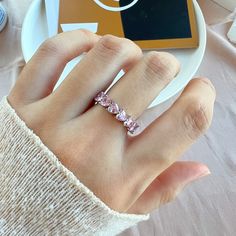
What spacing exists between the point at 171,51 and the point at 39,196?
0.29 m

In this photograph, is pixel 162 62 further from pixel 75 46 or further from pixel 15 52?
pixel 15 52

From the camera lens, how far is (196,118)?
1.33 feet

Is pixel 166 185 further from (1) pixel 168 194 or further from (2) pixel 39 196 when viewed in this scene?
(2) pixel 39 196

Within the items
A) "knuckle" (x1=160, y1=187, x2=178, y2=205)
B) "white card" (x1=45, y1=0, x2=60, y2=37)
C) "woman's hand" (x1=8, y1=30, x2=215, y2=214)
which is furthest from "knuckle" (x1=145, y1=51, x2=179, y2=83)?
"white card" (x1=45, y1=0, x2=60, y2=37)

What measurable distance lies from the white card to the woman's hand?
0.19m

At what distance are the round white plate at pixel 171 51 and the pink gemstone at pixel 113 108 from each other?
0.16 metres

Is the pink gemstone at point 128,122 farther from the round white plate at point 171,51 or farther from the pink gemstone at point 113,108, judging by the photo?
the round white plate at point 171,51

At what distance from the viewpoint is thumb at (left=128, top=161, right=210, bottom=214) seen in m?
0.44

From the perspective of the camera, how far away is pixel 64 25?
603mm

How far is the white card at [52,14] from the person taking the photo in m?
0.60

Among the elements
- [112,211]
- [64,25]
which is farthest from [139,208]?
[64,25]

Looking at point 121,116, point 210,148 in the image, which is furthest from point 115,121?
point 210,148

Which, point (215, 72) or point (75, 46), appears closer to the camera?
point (75, 46)

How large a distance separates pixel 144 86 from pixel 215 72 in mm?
228
